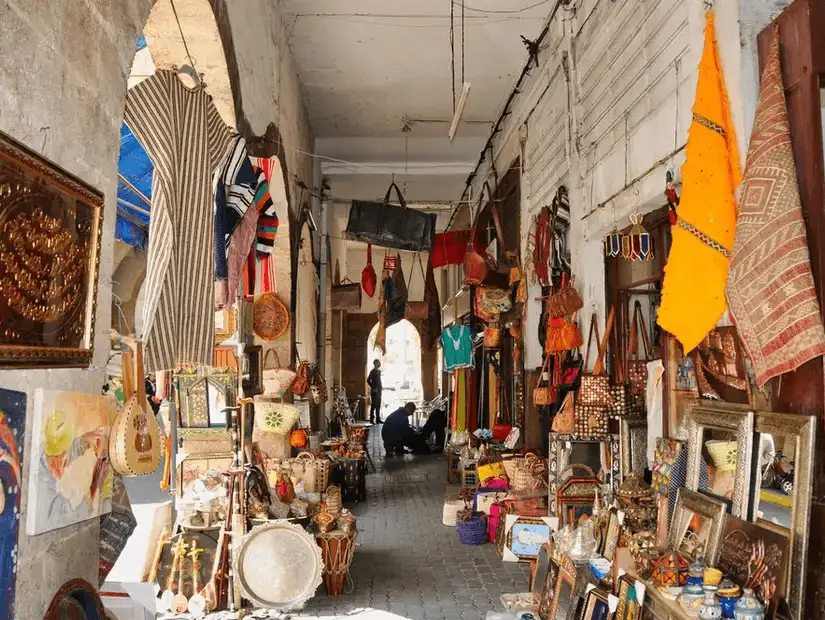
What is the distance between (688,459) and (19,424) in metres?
2.73

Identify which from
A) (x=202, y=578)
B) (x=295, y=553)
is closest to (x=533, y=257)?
(x=295, y=553)

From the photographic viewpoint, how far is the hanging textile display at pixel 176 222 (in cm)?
307

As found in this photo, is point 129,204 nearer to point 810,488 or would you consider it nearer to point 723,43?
point 723,43

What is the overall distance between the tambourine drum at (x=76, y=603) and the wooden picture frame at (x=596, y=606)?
2170mm

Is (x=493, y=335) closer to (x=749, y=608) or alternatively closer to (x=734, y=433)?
(x=734, y=433)

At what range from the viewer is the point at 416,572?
5.57 m

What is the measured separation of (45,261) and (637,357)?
4089mm

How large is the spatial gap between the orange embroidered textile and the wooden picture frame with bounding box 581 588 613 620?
1252mm

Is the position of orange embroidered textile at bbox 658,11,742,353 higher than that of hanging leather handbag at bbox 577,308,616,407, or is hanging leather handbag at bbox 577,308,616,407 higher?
orange embroidered textile at bbox 658,11,742,353

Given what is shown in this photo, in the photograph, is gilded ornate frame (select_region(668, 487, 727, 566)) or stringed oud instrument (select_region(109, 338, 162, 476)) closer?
stringed oud instrument (select_region(109, 338, 162, 476))

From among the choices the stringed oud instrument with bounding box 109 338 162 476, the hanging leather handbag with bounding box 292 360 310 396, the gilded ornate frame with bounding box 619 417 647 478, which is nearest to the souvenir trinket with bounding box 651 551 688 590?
the gilded ornate frame with bounding box 619 417 647 478

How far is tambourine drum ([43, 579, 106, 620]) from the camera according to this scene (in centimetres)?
212

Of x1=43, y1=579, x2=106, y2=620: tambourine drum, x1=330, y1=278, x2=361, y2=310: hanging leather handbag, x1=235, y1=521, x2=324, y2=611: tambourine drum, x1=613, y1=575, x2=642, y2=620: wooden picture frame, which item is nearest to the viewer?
x1=43, y1=579, x2=106, y2=620: tambourine drum

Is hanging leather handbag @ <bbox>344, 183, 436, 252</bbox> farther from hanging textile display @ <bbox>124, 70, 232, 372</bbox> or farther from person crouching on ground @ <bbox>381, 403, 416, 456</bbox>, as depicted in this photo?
hanging textile display @ <bbox>124, 70, 232, 372</bbox>
